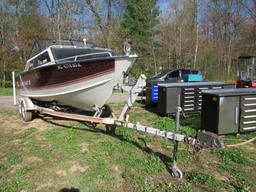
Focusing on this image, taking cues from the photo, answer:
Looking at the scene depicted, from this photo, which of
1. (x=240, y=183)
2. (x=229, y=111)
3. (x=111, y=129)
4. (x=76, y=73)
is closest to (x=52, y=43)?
(x=76, y=73)

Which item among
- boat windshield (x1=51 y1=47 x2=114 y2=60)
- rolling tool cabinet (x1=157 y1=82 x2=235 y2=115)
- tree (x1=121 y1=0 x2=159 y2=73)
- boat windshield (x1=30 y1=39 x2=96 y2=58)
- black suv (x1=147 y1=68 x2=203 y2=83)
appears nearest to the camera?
boat windshield (x1=51 y1=47 x2=114 y2=60)

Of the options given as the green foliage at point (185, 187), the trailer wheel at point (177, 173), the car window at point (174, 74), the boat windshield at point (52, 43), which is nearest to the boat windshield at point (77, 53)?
the boat windshield at point (52, 43)

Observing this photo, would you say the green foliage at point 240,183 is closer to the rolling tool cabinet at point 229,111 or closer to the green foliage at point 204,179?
the green foliage at point 204,179

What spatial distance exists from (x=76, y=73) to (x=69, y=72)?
22 cm

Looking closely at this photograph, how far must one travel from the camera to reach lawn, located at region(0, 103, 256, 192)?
4.40 m

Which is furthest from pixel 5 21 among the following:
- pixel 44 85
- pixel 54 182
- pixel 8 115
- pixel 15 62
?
pixel 54 182

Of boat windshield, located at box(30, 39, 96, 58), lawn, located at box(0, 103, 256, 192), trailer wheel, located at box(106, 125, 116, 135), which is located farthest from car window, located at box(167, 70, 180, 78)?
trailer wheel, located at box(106, 125, 116, 135)

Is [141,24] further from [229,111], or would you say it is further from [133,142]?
[133,142]

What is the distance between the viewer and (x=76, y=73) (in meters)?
7.07

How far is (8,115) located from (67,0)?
57.4 ft

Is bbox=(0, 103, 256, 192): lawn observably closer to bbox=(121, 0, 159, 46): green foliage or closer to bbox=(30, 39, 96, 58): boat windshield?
bbox=(30, 39, 96, 58): boat windshield

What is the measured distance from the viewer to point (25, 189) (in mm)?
4312

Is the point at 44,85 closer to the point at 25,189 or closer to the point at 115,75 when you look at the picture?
the point at 115,75

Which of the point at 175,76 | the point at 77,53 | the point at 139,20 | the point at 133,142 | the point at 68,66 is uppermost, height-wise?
the point at 139,20
